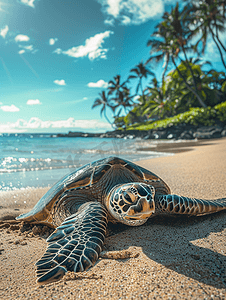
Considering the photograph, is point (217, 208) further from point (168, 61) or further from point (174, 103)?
point (168, 61)

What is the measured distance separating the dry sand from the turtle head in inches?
9.0

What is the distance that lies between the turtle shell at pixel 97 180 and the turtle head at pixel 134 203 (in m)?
0.50

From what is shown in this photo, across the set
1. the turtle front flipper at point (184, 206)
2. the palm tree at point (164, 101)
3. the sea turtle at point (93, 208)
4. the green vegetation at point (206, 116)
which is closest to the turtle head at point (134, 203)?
the sea turtle at point (93, 208)

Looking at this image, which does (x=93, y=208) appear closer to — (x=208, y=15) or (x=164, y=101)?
Answer: (x=208, y=15)

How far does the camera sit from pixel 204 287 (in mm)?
971

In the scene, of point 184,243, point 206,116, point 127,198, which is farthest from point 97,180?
point 206,116

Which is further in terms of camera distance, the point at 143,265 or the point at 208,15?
the point at 208,15

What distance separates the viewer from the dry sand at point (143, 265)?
996 millimetres

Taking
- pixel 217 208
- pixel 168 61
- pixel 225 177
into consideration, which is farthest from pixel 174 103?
pixel 217 208

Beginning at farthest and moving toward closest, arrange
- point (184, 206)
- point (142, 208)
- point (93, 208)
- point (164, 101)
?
point (164, 101)
point (184, 206)
point (93, 208)
point (142, 208)

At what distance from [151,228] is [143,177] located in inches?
26.9

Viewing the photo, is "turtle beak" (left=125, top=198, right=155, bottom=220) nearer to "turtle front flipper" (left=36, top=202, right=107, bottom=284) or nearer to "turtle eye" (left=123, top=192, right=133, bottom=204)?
"turtle eye" (left=123, top=192, right=133, bottom=204)

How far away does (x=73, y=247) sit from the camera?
1.30 meters

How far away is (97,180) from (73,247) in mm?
956
